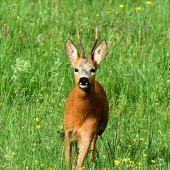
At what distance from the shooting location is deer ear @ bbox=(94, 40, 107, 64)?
4676 mm

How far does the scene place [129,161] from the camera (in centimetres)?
414

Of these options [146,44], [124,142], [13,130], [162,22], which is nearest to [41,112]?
[13,130]

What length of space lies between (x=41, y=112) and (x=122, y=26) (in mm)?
3304

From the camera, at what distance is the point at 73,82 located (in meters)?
6.05

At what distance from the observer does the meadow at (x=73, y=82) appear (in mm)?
4254

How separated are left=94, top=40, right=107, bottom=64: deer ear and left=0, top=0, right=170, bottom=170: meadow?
750 millimetres

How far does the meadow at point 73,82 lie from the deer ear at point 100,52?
750 millimetres

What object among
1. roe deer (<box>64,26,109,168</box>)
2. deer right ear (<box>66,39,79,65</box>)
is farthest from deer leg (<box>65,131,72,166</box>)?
deer right ear (<box>66,39,79,65</box>)

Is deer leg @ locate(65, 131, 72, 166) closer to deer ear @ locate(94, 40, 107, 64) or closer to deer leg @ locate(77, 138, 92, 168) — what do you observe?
deer leg @ locate(77, 138, 92, 168)

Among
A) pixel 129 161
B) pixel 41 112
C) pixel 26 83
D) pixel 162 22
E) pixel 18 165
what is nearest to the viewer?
pixel 18 165

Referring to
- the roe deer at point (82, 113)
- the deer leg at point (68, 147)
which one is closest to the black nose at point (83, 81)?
the roe deer at point (82, 113)

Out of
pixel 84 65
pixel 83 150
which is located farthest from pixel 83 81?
pixel 83 150

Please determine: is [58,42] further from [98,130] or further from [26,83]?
[98,130]

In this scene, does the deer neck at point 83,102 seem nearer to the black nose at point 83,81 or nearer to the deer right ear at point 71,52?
the black nose at point 83,81
